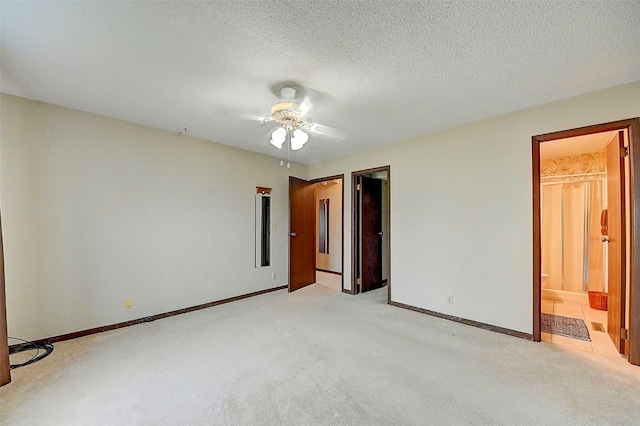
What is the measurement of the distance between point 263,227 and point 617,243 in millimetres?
4337

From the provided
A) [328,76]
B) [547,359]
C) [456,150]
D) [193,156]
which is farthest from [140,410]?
[456,150]

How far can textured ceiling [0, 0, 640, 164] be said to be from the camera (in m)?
1.52

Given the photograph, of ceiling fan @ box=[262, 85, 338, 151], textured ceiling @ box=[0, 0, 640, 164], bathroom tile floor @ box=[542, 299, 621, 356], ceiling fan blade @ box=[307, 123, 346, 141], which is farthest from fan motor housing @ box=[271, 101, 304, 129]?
bathroom tile floor @ box=[542, 299, 621, 356]

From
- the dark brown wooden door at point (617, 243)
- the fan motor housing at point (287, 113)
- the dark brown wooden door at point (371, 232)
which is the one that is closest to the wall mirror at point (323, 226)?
the dark brown wooden door at point (371, 232)

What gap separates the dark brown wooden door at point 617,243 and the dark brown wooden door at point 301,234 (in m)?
3.91

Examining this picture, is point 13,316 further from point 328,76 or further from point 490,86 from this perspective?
point 490,86

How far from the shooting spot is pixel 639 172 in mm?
2256

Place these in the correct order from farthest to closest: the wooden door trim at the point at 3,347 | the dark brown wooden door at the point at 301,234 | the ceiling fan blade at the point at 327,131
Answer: the dark brown wooden door at the point at 301,234 < the ceiling fan blade at the point at 327,131 < the wooden door trim at the point at 3,347

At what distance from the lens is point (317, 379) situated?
79.7 inches

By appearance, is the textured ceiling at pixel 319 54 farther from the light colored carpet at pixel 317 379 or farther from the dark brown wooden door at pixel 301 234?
the light colored carpet at pixel 317 379

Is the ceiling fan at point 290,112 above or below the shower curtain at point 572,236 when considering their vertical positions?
above

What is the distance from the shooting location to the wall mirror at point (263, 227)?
450 cm

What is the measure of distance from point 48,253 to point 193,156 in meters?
1.87

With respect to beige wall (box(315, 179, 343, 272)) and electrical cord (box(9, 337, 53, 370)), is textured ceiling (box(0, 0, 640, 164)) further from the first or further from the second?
beige wall (box(315, 179, 343, 272))
